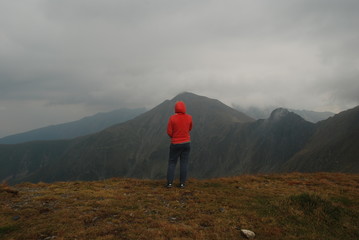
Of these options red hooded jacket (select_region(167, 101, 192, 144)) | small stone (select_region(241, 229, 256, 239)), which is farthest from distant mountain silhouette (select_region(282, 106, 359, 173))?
small stone (select_region(241, 229, 256, 239))

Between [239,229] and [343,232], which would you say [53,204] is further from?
[343,232]

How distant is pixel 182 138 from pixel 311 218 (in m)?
7.32

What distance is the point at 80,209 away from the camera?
31.6ft

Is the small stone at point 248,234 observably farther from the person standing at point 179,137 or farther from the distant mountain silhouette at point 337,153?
the distant mountain silhouette at point 337,153

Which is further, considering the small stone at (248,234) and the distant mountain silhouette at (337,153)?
the distant mountain silhouette at (337,153)

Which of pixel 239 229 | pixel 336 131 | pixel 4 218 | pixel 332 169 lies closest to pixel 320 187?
pixel 239 229

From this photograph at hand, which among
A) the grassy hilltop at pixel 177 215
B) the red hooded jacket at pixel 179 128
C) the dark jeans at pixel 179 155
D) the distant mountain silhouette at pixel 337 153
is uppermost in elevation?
the red hooded jacket at pixel 179 128

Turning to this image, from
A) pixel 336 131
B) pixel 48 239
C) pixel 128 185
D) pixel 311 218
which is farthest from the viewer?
pixel 336 131

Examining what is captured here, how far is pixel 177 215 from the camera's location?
29.5 feet

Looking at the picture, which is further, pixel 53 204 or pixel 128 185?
pixel 128 185

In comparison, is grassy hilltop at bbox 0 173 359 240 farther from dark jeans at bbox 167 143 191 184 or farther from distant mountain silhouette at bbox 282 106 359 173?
distant mountain silhouette at bbox 282 106 359 173

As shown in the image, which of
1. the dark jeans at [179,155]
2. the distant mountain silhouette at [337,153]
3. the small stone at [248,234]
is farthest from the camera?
the distant mountain silhouette at [337,153]

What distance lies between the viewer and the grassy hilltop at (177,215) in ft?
24.2

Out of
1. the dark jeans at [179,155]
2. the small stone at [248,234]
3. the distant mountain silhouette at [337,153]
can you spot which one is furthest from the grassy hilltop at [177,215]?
the distant mountain silhouette at [337,153]
